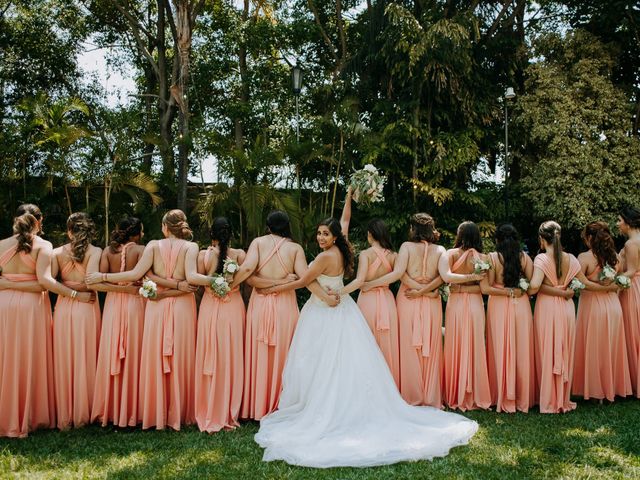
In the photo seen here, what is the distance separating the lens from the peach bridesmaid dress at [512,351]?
671 centimetres

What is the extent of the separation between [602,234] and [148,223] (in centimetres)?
909

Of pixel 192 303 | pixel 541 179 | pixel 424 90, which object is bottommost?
pixel 192 303

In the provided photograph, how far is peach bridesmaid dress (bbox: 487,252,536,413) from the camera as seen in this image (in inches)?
264

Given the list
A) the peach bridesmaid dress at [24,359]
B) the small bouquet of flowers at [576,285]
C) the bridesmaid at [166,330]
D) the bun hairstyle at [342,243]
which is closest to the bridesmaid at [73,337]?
the peach bridesmaid dress at [24,359]

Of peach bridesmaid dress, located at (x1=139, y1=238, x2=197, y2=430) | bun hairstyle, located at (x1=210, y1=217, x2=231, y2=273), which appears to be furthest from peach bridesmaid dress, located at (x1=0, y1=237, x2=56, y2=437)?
bun hairstyle, located at (x1=210, y1=217, x2=231, y2=273)

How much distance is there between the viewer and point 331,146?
12.9m

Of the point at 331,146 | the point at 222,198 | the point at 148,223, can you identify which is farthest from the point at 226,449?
the point at 331,146

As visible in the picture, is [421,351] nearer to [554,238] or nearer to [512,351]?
[512,351]

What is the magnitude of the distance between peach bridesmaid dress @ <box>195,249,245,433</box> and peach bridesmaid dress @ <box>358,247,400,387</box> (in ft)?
5.16

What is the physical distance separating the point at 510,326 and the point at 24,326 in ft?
18.2

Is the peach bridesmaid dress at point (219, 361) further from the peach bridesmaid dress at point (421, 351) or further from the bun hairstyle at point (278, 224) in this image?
the peach bridesmaid dress at point (421, 351)

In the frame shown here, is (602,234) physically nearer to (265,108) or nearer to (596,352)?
(596,352)

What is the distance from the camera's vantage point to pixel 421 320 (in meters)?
6.86

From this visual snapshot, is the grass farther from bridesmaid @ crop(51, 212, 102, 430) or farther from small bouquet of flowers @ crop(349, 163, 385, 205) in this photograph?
small bouquet of flowers @ crop(349, 163, 385, 205)
